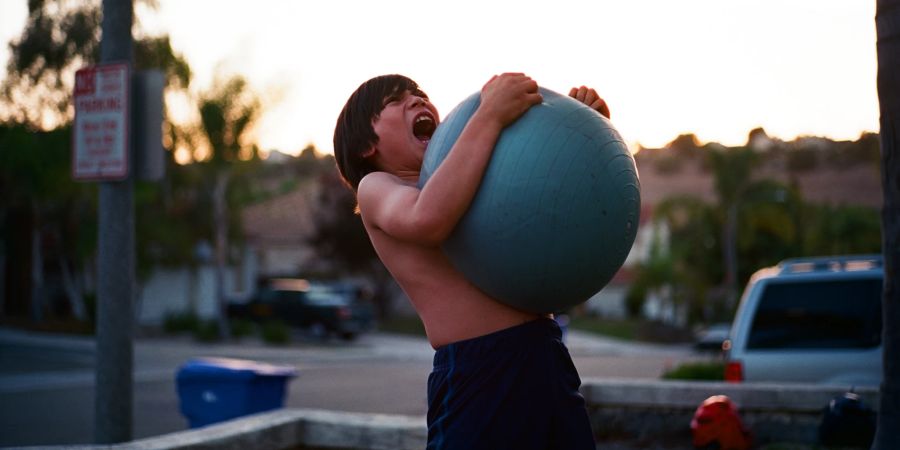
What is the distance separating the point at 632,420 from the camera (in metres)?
7.51

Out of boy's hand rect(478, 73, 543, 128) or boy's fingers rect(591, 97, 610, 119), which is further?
boy's fingers rect(591, 97, 610, 119)

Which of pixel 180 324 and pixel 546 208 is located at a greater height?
pixel 546 208

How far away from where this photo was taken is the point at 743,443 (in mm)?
6418

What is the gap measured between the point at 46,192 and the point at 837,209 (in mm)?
47935

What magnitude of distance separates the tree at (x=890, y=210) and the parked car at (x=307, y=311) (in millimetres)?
28063

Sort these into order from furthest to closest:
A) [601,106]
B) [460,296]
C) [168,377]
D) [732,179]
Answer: [732,179]
[168,377]
[601,106]
[460,296]

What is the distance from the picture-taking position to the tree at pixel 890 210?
14.0 feet

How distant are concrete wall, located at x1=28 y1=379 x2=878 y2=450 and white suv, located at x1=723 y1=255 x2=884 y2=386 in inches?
Answer: 29.5

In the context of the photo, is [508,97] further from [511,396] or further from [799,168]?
[799,168]

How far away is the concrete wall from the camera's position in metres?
5.13

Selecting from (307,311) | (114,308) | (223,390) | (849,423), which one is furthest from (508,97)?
(307,311)

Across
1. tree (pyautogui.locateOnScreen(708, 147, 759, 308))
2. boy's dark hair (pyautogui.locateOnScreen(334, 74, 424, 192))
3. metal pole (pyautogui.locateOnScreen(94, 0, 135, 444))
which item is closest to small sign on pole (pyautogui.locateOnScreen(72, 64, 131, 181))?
metal pole (pyautogui.locateOnScreen(94, 0, 135, 444))

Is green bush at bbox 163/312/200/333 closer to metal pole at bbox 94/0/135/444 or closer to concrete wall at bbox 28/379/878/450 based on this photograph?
concrete wall at bbox 28/379/878/450

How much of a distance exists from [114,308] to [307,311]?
27.1 meters
